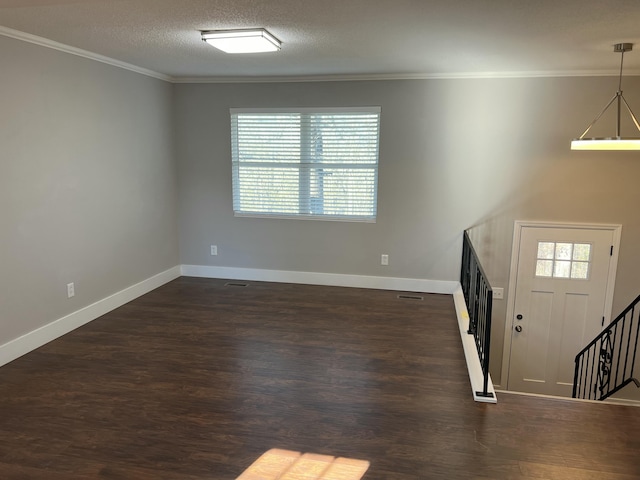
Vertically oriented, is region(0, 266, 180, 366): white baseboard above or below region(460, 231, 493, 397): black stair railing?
below

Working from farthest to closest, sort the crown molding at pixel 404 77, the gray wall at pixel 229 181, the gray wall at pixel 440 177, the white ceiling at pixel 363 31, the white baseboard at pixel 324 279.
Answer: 1. the white baseboard at pixel 324 279
2. the gray wall at pixel 440 177
3. the crown molding at pixel 404 77
4. the gray wall at pixel 229 181
5. the white ceiling at pixel 363 31

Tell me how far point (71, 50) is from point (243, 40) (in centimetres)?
157

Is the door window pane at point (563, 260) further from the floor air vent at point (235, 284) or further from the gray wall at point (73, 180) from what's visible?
the gray wall at point (73, 180)

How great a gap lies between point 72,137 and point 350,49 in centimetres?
242

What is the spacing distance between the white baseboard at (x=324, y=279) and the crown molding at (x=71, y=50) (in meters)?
2.32

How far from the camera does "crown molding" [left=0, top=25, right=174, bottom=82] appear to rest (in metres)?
3.21

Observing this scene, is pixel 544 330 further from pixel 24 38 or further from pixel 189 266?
pixel 24 38

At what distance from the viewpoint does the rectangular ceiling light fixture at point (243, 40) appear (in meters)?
3.12

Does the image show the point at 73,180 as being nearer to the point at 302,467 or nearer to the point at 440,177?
the point at 302,467


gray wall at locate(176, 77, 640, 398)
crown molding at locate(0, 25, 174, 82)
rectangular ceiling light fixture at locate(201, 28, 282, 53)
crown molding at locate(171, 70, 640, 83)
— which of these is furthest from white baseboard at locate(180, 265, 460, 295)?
rectangular ceiling light fixture at locate(201, 28, 282, 53)

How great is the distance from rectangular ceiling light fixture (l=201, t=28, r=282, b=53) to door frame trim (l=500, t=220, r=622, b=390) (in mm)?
3099

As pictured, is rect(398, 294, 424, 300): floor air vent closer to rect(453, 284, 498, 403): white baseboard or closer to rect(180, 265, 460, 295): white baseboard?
rect(180, 265, 460, 295): white baseboard

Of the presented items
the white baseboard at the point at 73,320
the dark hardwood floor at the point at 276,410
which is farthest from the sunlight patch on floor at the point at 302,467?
the white baseboard at the point at 73,320

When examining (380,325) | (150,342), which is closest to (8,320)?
(150,342)
